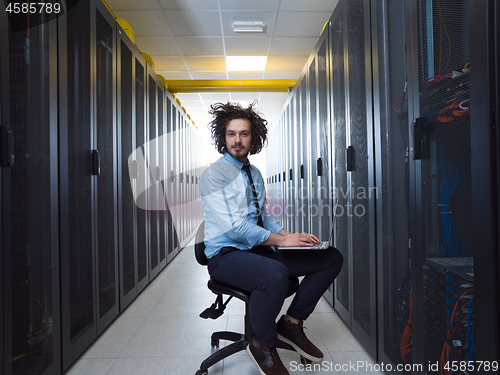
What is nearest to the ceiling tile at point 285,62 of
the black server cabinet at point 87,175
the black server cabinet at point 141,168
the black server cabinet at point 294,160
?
the black server cabinet at point 294,160

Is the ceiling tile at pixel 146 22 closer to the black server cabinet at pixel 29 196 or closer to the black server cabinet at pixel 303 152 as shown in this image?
the black server cabinet at pixel 303 152

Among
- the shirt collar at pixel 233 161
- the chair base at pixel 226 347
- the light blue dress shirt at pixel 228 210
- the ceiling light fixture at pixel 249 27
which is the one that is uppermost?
the ceiling light fixture at pixel 249 27

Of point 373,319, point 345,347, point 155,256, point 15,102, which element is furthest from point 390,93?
point 155,256

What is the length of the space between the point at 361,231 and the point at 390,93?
0.76 metres

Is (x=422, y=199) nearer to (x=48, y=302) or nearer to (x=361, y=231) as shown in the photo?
(x=361, y=231)

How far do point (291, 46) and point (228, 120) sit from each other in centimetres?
301

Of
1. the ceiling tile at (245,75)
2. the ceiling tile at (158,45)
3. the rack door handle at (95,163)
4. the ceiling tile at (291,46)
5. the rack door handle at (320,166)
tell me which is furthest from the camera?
Result: the ceiling tile at (245,75)

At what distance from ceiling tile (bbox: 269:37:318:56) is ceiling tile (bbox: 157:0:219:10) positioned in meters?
1.05

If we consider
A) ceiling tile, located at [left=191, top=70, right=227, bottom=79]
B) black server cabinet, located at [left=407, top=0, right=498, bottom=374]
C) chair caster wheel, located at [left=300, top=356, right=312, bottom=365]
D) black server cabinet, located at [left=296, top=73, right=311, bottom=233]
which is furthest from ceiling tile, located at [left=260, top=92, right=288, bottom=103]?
chair caster wheel, located at [left=300, top=356, right=312, bottom=365]

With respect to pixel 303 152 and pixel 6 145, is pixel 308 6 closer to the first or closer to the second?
pixel 303 152

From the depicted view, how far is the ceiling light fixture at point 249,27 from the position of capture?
3719mm

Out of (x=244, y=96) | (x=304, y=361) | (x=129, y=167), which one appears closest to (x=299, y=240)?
(x=304, y=361)

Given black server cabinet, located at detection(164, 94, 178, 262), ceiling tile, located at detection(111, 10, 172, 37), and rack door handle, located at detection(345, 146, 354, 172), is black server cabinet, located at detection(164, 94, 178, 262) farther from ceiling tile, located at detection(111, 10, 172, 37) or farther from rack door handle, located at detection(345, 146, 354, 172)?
rack door handle, located at detection(345, 146, 354, 172)

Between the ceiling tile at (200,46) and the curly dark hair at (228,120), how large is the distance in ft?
8.40
